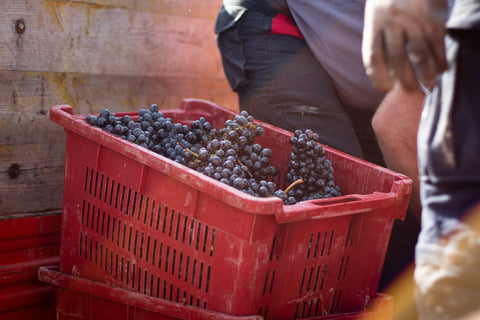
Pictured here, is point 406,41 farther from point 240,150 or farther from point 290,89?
point 290,89

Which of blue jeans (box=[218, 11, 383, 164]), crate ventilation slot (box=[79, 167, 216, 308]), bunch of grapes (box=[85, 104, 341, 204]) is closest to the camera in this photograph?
crate ventilation slot (box=[79, 167, 216, 308])

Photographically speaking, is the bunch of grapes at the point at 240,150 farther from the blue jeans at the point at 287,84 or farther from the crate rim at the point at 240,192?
the blue jeans at the point at 287,84

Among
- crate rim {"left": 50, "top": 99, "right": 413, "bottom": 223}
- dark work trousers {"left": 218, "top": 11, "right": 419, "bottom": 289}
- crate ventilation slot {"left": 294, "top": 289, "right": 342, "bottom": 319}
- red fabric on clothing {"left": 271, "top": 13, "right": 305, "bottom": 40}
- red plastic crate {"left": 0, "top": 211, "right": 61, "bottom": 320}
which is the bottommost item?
red plastic crate {"left": 0, "top": 211, "right": 61, "bottom": 320}

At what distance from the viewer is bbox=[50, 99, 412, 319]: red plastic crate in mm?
1132

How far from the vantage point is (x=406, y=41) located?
2.45 feet

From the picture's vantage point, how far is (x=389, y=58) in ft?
2.45

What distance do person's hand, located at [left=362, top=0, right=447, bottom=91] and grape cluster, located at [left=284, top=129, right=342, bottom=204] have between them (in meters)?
0.69

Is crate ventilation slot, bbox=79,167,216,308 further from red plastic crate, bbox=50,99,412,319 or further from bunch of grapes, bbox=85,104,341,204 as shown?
bunch of grapes, bbox=85,104,341,204

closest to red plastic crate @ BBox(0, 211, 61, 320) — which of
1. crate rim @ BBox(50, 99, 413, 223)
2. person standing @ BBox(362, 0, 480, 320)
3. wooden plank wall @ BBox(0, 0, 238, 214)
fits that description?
wooden plank wall @ BBox(0, 0, 238, 214)

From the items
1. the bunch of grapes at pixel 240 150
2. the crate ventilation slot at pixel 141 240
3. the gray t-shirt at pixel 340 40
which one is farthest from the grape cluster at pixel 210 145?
the gray t-shirt at pixel 340 40

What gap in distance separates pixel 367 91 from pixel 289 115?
29 centimetres

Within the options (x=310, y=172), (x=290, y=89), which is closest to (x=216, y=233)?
(x=310, y=172)

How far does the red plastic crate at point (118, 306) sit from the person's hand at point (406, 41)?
66cm

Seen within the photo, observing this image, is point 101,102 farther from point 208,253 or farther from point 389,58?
point 389,58
